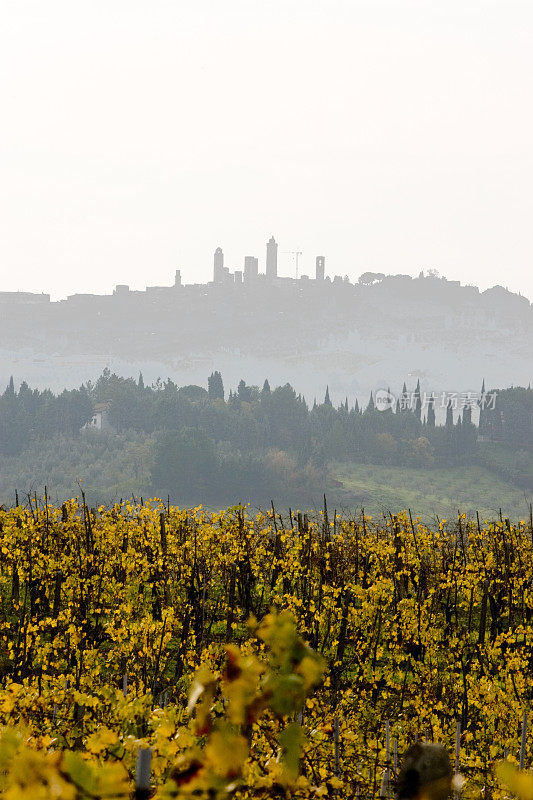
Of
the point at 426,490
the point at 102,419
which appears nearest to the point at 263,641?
the point at 426,490

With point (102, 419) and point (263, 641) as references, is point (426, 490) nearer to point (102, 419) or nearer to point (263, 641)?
point (102, 419)

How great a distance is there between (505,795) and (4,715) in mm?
5820

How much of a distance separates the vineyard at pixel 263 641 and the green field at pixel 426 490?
80.8 meters

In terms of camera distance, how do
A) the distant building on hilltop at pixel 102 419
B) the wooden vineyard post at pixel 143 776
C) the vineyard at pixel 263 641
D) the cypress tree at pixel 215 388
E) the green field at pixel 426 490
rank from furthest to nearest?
the cypress tree at pixel 215 388, the distant building on hilltop at pixel 102 419, the green field at pixel 426 490, the vineyard at pixel 263 641, the wooden vineyard post at pixel 143 776

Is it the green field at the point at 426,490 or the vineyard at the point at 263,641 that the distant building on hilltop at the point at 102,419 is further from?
the vineyard at the point at 263,641

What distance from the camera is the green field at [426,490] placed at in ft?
343

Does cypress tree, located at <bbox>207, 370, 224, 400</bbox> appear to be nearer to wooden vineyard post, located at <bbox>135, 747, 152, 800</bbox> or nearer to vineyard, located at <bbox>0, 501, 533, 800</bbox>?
vineyard, located at <bbox>0, 501, 533, 800</bbox>

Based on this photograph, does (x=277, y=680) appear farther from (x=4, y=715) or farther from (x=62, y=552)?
(x=62, y=552)

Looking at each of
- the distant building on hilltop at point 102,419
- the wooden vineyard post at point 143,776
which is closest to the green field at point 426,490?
the distant building on hilltop at point 102,419

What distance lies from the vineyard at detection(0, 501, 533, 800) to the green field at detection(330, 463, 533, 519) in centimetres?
8081

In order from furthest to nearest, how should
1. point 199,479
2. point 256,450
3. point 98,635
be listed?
point 256,450, point 199,479, point 98,635

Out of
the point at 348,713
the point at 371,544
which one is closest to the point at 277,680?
the point at 348,713

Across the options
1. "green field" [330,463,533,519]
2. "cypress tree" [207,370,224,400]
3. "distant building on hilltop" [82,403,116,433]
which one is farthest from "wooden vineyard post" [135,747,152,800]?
"cypress tree" [207,370,224,400]

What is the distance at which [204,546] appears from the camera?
61.8ft
